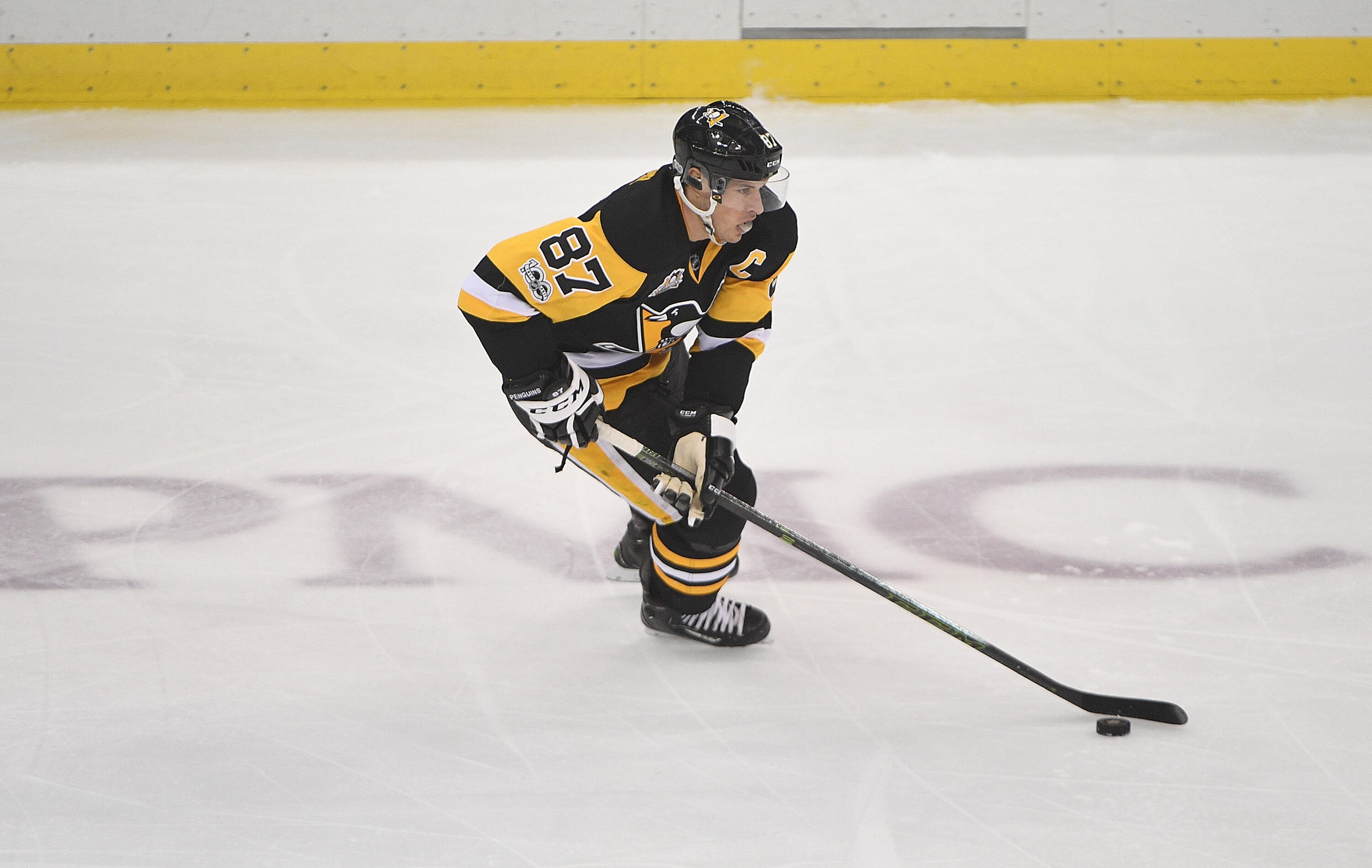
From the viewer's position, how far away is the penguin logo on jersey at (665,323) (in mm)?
2121

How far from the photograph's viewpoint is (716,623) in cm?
232

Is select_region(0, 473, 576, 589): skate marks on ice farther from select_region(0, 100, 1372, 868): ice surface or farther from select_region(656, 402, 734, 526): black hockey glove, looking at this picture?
select_region(656, 402, 734, 526): black hockey glove

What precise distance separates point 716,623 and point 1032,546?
85cm

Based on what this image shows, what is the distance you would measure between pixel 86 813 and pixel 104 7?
5391mm

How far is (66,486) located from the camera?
2936mm

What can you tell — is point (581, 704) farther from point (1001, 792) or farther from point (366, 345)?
point (366, 345)

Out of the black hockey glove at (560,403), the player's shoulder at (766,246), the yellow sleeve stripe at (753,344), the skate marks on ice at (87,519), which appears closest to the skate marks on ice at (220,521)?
the skate marks on ice at (87,519)

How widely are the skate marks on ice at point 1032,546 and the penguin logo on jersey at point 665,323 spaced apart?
0.87m

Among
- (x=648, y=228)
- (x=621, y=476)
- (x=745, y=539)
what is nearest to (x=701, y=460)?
(x=621, y=476)

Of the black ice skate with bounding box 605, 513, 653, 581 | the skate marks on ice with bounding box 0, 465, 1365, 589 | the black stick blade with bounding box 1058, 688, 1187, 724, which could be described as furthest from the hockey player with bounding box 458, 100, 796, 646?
the black stick blade with bounding box 1058, 688, 1187, 724

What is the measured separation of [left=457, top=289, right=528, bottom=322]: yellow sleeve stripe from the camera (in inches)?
80.4

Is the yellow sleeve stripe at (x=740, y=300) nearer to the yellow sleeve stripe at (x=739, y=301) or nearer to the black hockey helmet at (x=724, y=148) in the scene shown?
the yellow sleeve stripe at (x=739, y=301)

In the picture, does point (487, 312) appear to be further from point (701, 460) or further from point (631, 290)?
point (701, 460)

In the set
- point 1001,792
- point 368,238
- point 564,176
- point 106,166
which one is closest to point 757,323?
point 1001,792
